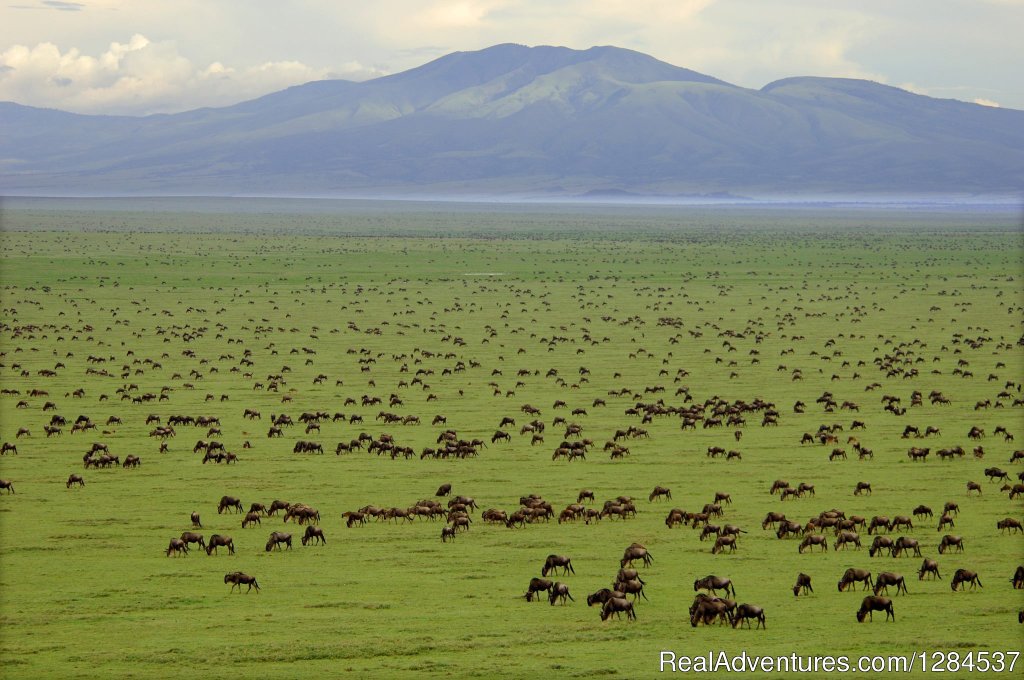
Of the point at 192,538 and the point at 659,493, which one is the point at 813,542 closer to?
the point at 659,493

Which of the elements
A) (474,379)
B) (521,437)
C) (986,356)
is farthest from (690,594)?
(986,356)

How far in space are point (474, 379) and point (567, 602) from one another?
27.5 m

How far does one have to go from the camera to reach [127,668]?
17.3m

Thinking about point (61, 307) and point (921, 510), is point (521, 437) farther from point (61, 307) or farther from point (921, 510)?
point (61, 307)

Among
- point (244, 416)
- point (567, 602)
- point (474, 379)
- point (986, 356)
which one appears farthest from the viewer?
point (986, 356)

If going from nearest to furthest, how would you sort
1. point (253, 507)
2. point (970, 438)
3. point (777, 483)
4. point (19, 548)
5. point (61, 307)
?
point (19, 548)
point (253, 507)
point (777, 483)
point (970, 438)
point (61, 307)

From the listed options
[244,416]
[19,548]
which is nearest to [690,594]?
[19,548]

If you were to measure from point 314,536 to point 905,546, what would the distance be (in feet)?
31.8

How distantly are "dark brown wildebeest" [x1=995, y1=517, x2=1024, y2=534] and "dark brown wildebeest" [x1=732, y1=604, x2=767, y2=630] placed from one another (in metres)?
8.18

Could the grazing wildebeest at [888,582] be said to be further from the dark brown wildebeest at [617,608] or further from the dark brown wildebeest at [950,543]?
the dark brown wildebeest at [617,608]

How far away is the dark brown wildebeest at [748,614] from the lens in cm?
1822

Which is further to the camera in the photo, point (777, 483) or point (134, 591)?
point (777, 483)

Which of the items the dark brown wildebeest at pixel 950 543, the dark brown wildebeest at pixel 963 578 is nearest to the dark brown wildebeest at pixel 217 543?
the dark brown wildebeest at pixel 963 578

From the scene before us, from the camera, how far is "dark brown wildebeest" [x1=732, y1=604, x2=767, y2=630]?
1822 centimetres
